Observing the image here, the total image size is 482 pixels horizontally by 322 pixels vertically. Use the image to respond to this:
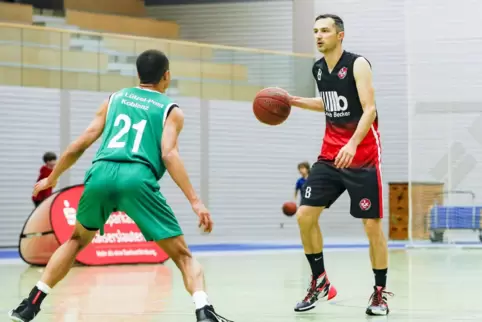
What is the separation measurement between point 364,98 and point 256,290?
121 inches

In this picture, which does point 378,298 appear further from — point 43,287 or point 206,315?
point 43,287

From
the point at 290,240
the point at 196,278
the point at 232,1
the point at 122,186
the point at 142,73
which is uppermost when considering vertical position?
the point at 232,1

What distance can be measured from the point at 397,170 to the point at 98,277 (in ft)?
48.5

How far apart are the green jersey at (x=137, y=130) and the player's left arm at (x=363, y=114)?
1465 millimetres

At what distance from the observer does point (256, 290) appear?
9727mm

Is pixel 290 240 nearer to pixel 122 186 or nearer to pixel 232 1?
pixel 232 1

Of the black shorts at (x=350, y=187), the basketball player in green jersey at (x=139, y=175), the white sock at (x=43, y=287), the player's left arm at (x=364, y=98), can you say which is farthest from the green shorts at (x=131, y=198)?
the black shorts at (x=350, y=187)

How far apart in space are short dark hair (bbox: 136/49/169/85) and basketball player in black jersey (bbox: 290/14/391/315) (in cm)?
165

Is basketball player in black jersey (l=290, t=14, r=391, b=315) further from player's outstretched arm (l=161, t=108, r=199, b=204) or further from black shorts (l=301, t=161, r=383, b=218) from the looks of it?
player's outstretched arm (l=161, t=108, r=199, b=204)

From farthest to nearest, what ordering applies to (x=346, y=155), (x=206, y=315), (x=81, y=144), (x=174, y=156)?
(x=346, y=155) < (x=81, y=144) < (x=174, y=156) < (x=206, y=315)

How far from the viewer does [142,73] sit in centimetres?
618

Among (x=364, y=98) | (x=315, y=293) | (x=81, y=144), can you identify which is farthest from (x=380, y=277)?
(x=81, y=144)

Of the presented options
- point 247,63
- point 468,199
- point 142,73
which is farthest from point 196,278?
point 247,63

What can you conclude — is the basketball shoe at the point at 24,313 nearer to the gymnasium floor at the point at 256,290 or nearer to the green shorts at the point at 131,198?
the green shorts at the point at 131,198
